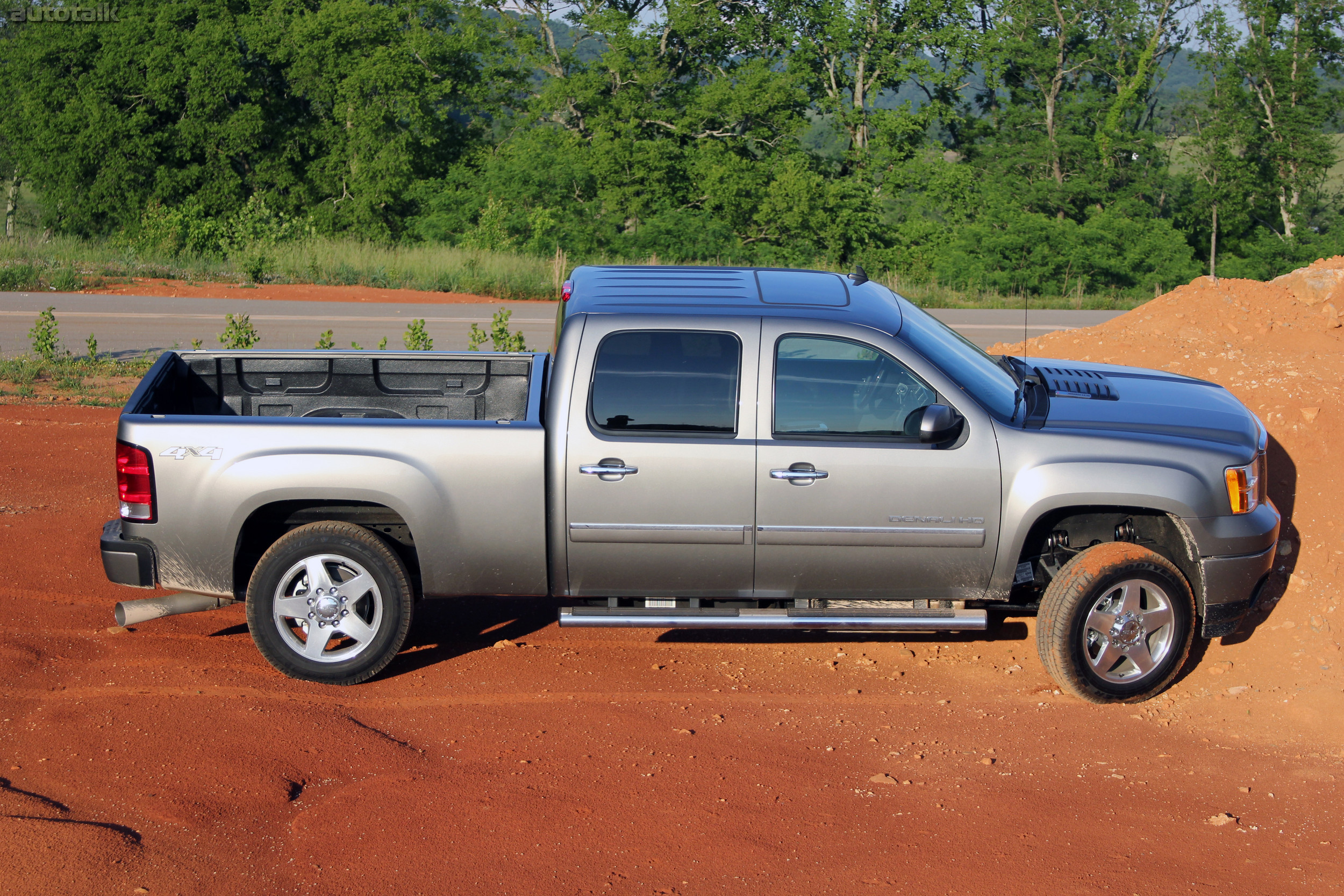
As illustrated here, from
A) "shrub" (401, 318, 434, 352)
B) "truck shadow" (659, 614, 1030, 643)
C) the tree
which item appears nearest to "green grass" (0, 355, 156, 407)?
"shrub" (401, 318, 434, 352)

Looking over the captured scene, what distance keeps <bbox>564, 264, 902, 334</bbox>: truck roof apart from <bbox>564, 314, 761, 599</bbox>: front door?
0.13m

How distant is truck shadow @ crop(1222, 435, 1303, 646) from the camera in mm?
5938

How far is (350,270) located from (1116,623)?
25945mm

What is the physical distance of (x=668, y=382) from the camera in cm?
510

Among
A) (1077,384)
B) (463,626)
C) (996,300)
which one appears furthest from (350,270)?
(1077,384)

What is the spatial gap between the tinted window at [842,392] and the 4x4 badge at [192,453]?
2.50 metres

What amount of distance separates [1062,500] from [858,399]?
39.5 inches

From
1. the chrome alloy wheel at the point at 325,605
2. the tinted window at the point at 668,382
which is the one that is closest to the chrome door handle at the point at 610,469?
the tinted window at the point at 668,382

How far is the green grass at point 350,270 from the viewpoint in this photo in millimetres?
26719

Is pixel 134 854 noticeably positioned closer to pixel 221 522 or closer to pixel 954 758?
pixel 221 522

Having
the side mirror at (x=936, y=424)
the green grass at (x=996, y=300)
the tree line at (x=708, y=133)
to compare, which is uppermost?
the tree line at (x=708, y=133)

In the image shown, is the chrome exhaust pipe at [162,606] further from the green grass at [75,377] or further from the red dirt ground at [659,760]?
the green grass at [75,377]

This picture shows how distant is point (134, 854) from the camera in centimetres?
380

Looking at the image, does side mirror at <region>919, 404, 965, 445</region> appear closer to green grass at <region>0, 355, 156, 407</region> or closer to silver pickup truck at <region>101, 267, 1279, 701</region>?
silver pickup truck at <region>101, 267, 1279, 701</region>
